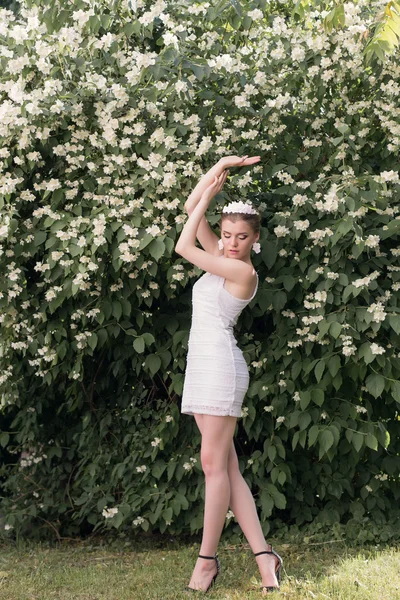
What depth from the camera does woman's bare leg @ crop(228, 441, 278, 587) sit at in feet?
12.0

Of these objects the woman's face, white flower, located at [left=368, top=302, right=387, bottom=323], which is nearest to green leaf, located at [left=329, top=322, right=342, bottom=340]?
white flower, located at [left=368, top=302, right=387, bottom=323]

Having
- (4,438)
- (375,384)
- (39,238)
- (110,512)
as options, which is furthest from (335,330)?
(4,438)

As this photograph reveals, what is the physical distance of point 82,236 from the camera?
4211mm

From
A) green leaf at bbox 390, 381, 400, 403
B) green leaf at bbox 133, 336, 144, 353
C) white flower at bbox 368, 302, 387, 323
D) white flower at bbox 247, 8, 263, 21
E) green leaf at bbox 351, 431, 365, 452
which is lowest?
green leaf at bbox 351, 431, 365, 452

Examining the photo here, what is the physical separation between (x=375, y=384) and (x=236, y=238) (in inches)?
45.8

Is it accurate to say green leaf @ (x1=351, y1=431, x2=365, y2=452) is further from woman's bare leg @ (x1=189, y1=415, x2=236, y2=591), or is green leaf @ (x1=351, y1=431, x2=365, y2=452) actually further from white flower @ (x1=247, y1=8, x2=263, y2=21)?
white flower @ (x1=247, y1=8, x2=263, y2=21)

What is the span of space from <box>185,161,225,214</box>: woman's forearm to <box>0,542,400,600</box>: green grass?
69.2 inches

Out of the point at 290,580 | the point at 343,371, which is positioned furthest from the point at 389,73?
the point at 290,580

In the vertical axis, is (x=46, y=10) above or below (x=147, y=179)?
above

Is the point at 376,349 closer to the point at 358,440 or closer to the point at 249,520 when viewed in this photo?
the point at 358,440

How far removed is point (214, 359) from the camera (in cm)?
365

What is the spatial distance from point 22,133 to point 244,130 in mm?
1214

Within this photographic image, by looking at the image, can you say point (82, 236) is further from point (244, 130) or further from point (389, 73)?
point (389, 73)

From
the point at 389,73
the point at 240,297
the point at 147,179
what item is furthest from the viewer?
the point at 389,73
